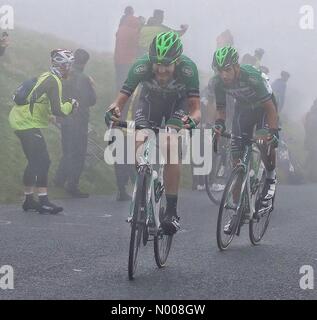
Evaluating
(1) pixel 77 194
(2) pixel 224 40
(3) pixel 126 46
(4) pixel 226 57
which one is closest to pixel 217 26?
(2) pixel 224 40

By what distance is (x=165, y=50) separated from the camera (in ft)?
20.4

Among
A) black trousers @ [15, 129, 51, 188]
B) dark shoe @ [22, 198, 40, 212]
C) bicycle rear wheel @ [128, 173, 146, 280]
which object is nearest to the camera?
bicycle rear wheel @ [128, 173, 146, 280]

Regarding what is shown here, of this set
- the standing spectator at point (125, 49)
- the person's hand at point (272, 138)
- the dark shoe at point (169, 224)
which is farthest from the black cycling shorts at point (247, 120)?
the standing spectator at point (125, 49)

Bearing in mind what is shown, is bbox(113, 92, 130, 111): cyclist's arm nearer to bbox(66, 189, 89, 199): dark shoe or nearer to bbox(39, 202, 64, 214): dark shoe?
bbox(39, 202, 64, 214): dark shoe

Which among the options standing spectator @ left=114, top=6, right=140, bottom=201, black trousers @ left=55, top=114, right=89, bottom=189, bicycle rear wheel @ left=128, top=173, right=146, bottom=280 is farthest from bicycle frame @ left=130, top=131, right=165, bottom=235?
standing spectator @ left=114, top=6, right=140, bottom=201

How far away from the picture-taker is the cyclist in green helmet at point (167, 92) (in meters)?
6.25

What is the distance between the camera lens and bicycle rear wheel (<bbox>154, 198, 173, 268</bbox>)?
20.9ft

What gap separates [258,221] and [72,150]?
4.94 m

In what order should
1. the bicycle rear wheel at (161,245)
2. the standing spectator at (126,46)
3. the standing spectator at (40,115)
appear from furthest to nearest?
the standing spectator at (126,46) → the standing spectator at (40,115) → the bicycle rear wheel at (161,245)

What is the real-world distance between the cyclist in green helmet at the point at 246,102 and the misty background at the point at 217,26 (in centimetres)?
1630

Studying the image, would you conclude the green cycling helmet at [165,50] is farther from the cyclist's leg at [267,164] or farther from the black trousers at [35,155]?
the black trousers at [35,155]

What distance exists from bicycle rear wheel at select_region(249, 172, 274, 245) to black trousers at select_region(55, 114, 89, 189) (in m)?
4.24

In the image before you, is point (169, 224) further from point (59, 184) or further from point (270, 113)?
Result: point (59, 184)
